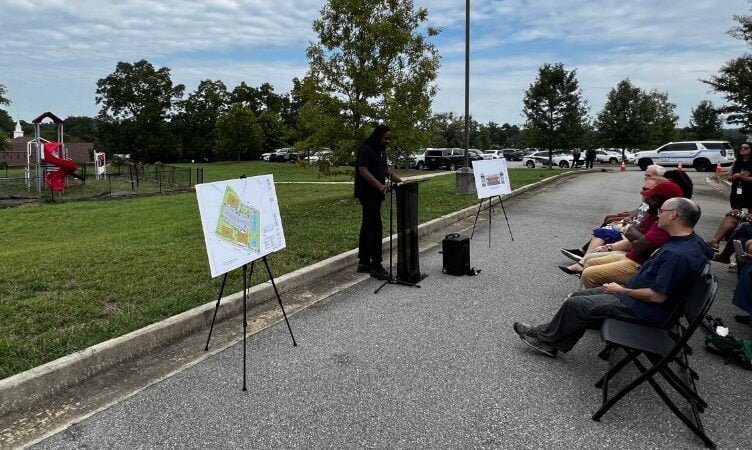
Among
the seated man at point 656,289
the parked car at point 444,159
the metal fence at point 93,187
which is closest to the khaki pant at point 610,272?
the seated man at point 656,289

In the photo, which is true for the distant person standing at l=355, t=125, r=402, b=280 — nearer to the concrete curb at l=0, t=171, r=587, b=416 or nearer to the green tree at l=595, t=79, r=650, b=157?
the concrete curb at l=0, t=171, r=587, b=416

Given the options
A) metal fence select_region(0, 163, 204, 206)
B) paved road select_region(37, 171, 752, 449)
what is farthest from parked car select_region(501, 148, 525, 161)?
paved road select_region(37, 171, 752, 449)

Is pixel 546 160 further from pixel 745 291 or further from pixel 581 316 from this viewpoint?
pixel 581 316

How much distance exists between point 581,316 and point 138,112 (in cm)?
7602

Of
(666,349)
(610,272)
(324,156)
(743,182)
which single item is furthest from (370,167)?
(324,156)

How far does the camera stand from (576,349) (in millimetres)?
4398

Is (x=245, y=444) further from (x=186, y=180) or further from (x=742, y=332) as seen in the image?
(x=186, y=180)

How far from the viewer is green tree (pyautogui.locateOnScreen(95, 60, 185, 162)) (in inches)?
2704

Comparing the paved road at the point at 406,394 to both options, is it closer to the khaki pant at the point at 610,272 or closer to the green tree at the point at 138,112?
the khaki pant at the point at 610,272

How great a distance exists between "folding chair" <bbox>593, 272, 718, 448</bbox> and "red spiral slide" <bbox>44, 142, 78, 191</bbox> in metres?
21.9

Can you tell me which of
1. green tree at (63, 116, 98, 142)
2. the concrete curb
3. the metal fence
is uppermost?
green tree at (63, 116, 98, 142)

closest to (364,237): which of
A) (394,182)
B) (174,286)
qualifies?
(394,182)

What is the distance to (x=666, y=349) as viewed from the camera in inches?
134

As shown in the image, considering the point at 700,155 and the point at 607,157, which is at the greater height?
the point at 607,157
